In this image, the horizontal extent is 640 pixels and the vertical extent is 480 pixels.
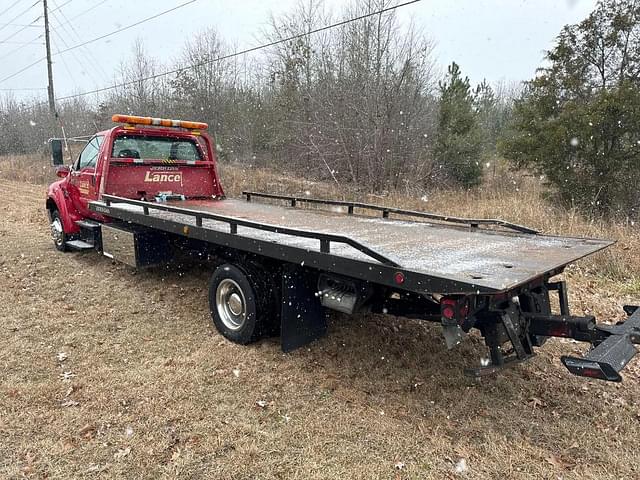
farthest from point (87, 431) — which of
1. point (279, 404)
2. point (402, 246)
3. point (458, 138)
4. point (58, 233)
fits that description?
point (458, 138)

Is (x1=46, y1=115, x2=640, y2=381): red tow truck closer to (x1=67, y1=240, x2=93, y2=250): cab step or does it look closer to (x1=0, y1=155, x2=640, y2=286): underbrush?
(x1=67, y1=240, x2=93, y2=250): cab step

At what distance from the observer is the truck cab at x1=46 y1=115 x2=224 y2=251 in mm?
6504

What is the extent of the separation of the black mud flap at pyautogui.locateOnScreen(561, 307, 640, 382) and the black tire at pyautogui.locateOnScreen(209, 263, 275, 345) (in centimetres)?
239

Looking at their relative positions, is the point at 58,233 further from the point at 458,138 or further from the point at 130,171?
the point at 458,138

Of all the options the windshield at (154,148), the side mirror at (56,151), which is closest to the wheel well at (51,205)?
the side mirror at (56,151)

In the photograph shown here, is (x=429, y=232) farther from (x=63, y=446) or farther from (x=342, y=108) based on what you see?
(x=342, y=108)

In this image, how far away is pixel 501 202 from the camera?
11.1 metres

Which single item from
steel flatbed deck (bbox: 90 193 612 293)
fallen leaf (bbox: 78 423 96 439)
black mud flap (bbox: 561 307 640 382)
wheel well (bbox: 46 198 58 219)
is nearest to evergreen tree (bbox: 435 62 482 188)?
steel flatbed deck (bbox: 90 193 612 293)

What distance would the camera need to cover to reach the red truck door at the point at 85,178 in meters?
6.55

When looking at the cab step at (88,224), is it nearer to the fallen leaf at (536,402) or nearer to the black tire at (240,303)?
the black tire at (240,303)

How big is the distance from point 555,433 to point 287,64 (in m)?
18.8

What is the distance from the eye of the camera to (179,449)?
286cm

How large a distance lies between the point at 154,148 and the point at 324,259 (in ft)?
15.7

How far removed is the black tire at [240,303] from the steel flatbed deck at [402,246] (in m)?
0.35
